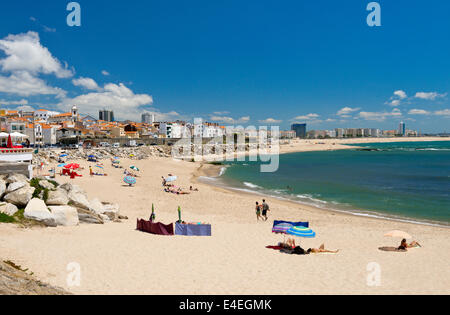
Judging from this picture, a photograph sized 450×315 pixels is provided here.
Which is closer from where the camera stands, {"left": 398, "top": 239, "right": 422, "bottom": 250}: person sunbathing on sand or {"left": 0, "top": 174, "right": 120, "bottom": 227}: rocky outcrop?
{"left": 398, "top": 239, "right": 422, "bottom": 250}: person sunbathing on sand

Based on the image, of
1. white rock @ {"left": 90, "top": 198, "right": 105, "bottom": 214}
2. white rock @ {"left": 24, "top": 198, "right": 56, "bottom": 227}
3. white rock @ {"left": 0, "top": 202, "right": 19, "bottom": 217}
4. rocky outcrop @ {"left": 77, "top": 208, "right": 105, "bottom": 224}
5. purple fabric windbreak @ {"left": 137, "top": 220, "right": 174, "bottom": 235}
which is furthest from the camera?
white rock @ {"left": 90, "top": 198, "right": 105, "bottom": 214}

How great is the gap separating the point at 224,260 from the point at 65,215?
868 cm

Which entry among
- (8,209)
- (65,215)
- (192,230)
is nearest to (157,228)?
(192,230)

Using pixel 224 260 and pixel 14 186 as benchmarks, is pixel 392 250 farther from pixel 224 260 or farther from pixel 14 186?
pixel 14 186

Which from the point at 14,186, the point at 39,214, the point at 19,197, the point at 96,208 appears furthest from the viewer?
the point at 96,208

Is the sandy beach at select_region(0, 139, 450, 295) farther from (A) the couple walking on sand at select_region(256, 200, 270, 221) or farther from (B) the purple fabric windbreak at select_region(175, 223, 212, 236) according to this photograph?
(A) the couple walking on sand at select_region(256, 200, 270, 221)

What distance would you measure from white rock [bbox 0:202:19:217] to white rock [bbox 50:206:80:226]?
5.34 ft

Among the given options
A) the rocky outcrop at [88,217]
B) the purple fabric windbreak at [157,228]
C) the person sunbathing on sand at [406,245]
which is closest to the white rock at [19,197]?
the rocky outcrop at [88,217]

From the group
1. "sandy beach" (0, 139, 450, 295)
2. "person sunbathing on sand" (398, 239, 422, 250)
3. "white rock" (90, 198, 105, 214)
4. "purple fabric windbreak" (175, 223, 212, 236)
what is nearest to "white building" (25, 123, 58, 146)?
"white rock" (90, 198, 105, 214)

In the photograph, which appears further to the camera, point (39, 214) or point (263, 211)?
point (263, 211)

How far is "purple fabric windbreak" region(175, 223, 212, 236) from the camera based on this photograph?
1480 cm

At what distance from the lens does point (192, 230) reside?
14883mm
